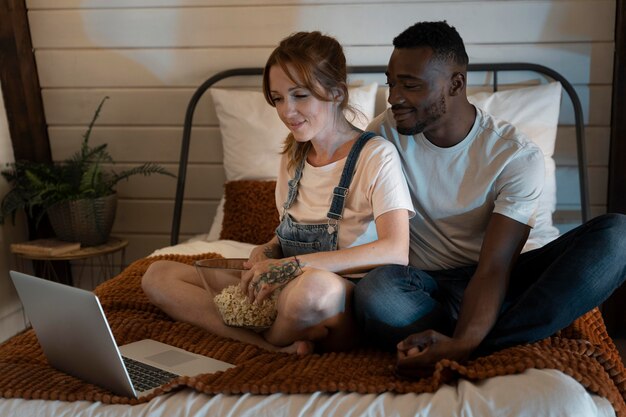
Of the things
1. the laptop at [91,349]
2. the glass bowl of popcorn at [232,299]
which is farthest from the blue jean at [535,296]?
the laptop at [91,349]

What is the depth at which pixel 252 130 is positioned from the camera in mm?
2602

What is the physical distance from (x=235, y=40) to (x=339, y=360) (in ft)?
5.22

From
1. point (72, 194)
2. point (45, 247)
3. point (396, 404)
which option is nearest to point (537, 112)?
point (396, 404)

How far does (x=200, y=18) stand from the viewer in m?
2.73

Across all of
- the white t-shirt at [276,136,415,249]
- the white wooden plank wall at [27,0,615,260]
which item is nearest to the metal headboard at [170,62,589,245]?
the white wooden plank wall at [27,0,615,260]

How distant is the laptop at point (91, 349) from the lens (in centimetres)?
134

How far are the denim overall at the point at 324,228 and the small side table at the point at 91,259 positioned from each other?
1.13m

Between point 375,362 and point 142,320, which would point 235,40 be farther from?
point 375,362

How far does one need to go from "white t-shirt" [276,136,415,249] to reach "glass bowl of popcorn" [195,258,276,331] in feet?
0.75

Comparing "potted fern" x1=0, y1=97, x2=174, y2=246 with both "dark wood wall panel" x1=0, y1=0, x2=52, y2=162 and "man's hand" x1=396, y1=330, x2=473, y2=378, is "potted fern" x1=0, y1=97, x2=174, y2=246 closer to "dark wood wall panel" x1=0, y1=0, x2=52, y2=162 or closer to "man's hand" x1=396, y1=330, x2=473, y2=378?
"dark wood wall panel" x1=0, y1=0, x2=52, y2=162

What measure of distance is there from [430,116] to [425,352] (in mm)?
614

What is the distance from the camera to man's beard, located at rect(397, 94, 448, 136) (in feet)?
5.69

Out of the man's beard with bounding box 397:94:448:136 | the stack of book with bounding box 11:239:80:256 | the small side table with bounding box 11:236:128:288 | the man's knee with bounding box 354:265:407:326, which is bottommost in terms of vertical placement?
the small side table with bounding box 11:236:128:288

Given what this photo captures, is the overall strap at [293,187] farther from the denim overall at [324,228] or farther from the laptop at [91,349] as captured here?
the laptop at [91,349]
